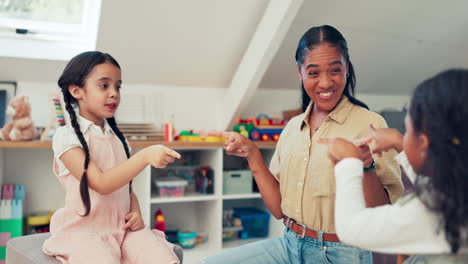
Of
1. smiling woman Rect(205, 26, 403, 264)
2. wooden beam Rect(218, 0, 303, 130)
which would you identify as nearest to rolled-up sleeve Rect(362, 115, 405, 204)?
smiling woman Rect(205, 26, 403, 264)

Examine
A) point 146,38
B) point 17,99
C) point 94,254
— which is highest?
point 146,38

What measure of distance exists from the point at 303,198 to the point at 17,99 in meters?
1.70

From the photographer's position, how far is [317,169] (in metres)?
1.18

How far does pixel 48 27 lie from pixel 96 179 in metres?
1.76

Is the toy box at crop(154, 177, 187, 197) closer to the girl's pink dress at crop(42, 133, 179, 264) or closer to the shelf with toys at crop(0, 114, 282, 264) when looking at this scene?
the shelf with toys at crop(0, 114, 282, 264)

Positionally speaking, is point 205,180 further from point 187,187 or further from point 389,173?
point 389,173

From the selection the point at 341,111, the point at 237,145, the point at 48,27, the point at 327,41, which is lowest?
the point at 237,145

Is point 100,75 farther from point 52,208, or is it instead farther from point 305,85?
point 52,208

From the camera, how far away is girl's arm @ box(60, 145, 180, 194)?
111cm

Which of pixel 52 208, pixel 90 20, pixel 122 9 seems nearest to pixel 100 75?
pixel 122 9

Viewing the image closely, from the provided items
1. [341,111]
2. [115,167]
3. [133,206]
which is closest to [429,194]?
[341,111]

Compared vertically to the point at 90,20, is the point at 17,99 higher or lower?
lower

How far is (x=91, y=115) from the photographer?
4.33 feet

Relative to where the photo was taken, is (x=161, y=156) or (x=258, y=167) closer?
(x=161, y=156)
